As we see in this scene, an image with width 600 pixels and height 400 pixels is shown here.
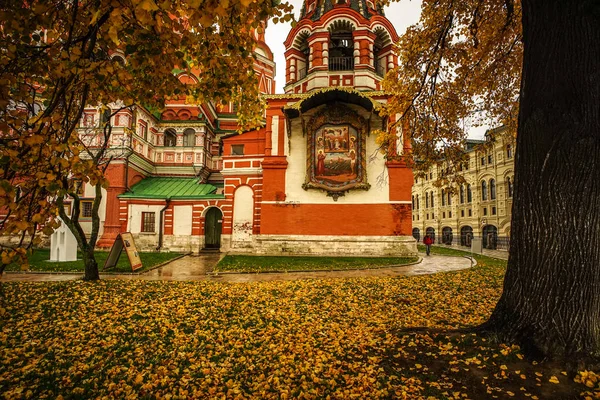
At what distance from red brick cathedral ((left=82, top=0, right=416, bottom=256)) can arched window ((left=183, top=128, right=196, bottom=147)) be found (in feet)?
8.46

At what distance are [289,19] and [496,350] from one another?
5274 mm

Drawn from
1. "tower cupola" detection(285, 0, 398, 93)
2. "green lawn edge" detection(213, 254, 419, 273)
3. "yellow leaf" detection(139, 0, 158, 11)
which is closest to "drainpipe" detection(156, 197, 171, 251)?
"green lawn edge" detection(213, 254, 419, 273)

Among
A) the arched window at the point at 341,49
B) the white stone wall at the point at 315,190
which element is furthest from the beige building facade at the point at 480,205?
the arched window at the point at 341,49

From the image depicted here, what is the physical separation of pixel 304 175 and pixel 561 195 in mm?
15474

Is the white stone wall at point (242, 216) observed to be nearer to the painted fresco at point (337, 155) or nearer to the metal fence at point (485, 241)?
the painted fresco at point (337, 155)

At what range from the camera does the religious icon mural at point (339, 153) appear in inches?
723

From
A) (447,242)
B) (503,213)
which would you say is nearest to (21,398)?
(503,213)

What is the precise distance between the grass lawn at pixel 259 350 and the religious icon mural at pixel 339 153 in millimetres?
11270

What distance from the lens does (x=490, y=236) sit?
130 ft

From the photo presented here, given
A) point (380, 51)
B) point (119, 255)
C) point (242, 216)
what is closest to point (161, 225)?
point (242, 216)

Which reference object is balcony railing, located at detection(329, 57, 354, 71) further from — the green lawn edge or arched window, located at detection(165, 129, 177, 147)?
arched window, located at detection(165, 129, 177, 147)

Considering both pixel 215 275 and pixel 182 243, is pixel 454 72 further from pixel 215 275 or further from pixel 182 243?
pixel 182 243

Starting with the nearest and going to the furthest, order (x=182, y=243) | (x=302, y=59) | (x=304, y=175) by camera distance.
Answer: (x=304, y=175), (x=182, y=243), (x=302, y=59)

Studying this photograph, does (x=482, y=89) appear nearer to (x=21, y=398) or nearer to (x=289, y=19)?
(x=289, y=19)
